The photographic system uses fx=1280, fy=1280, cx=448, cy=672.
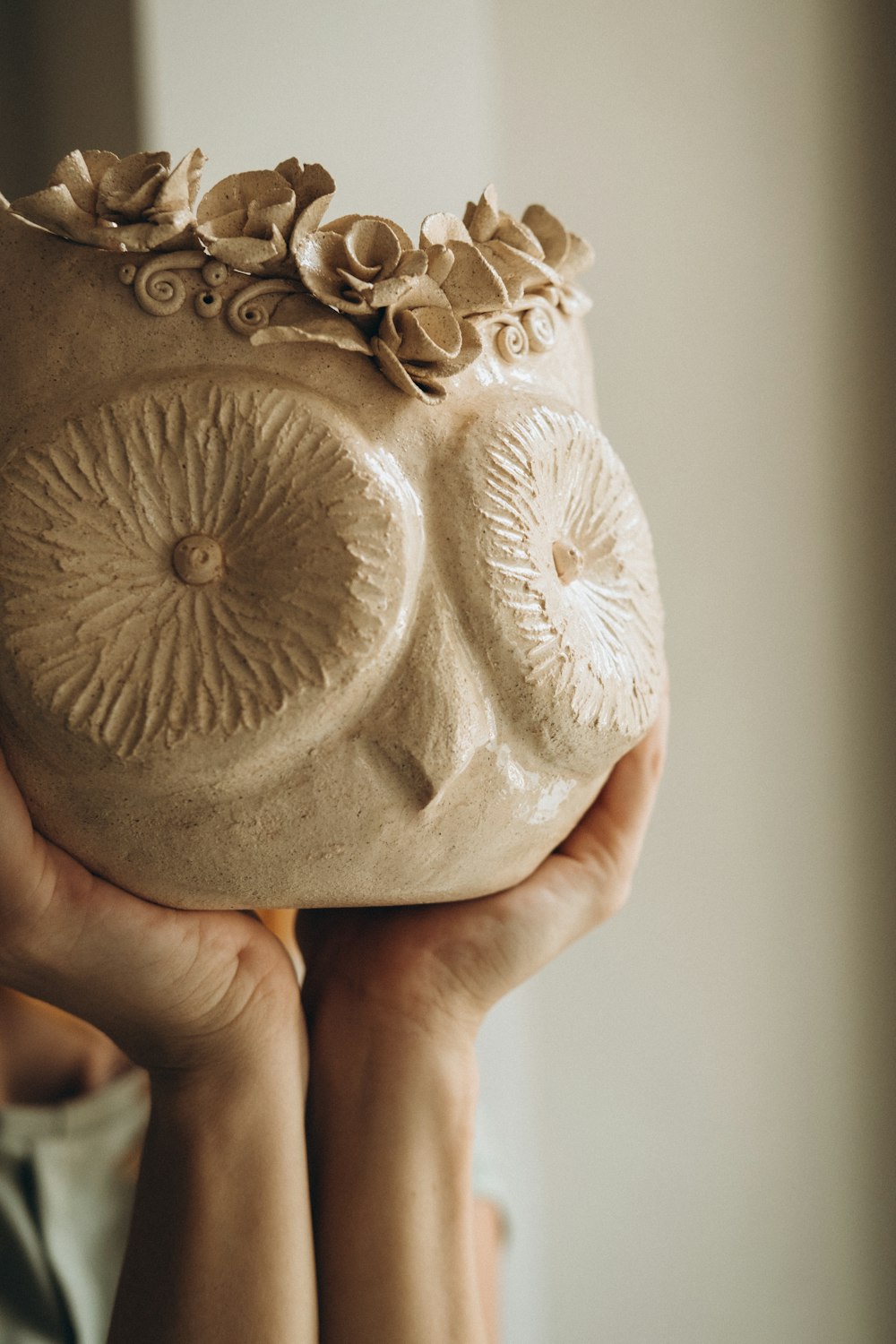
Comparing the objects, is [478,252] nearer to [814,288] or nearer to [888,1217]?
[814,288]

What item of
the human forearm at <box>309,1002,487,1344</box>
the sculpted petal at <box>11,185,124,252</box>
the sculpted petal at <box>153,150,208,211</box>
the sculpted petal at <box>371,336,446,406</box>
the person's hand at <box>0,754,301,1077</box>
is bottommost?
the human forearm at <box>309,1002,487,1344</box>

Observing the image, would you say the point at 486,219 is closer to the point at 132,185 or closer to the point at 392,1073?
the point at 132,185

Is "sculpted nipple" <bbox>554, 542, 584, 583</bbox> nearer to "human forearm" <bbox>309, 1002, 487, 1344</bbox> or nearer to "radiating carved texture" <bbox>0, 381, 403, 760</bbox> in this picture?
"radiating carved texture" <bbox>0, 381, 403, 760</bbox>

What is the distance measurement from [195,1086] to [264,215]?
24.3 inches

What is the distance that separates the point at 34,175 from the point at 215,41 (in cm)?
29

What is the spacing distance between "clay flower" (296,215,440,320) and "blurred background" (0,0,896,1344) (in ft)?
2.61

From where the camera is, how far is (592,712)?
0.87m

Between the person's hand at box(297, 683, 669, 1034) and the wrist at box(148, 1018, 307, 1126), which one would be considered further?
the person's hand at box(297, 683, 669, 1034)

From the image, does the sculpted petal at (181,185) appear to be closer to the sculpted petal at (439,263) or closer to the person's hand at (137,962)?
the sculpted petal at (439,263)

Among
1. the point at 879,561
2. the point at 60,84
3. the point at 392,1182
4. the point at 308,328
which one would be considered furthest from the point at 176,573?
the point at 879,561

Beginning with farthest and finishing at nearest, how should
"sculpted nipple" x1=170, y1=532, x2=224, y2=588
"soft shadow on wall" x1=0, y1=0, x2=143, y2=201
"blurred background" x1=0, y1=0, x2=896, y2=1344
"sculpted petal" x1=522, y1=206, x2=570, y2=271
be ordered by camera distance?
"blurred background" x1=0, y1=0, x2=896, y2=1344
"soft shadow on wall" x1=0, y1=0, x2=143, y2=201
"sculpted petal" x1=522, y1=206, x2=570, y2=271
"sculpted nipple" x1=170, y1=532, x2=224, y2=588

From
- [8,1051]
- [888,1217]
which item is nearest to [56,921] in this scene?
[8,1051]

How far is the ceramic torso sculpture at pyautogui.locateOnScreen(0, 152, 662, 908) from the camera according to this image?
77cm

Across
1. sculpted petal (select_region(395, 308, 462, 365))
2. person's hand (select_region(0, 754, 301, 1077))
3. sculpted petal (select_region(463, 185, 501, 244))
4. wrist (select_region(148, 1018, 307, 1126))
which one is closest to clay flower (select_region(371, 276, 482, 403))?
sculpted petal (select_region(395, 308, 462, 365))
